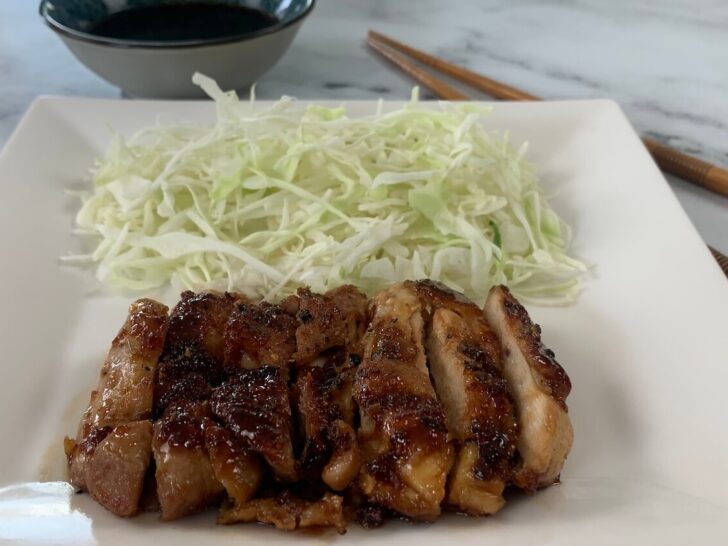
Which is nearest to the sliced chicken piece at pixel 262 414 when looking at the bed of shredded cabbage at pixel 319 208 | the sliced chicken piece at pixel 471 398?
the sliced chicken piece at pixel 471 398

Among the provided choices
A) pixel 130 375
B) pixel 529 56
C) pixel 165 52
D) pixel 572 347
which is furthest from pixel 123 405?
pixel 529 56

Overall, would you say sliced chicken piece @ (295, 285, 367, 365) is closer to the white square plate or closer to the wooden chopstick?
the white square plate

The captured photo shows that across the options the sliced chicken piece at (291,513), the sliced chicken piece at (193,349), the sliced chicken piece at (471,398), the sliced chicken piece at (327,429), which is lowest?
the sliced chicken piece at (291,513)

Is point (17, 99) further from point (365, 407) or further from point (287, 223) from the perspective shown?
point (365, 407)

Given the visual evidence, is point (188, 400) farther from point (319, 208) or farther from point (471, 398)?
point (319, 208)

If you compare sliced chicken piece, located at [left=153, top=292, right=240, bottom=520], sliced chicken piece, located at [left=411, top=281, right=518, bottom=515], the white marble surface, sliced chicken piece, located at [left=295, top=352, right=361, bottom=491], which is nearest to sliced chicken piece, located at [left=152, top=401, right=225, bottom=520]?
sliced chicken piece, located at [left=153, top=292, right=240, bottom=520]

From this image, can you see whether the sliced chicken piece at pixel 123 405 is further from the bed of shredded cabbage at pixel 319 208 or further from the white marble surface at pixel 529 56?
the white marble surface at pixel 529 56

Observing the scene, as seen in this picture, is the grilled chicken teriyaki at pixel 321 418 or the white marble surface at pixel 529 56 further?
the white marble surface at pixel 529 56
